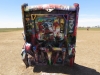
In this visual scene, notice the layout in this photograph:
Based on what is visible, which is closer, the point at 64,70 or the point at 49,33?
the point at 64,70

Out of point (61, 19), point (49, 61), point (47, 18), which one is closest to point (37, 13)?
point (47, 18)

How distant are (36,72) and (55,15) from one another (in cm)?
249

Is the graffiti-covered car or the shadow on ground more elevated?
the graffiti-covered car

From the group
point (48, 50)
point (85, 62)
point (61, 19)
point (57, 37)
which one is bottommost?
point (85, 62)

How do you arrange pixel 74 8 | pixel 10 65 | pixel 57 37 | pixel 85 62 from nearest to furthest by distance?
pixel 74 8, pixel 57 37, pixel 10 65, pixel 85 62

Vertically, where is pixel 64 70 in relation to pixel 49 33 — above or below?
below

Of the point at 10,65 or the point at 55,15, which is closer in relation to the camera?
the point at 55,15

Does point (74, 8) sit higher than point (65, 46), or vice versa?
point (74, 8)

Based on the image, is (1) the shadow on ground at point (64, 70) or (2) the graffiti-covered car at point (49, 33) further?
(1) the shadow on ground at point (64, 70)

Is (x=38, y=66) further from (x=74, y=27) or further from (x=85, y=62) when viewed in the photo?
(x=85, y=62)

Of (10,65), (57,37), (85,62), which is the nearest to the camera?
(57,37)

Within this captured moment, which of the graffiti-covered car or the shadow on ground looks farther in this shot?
the shadow on ground

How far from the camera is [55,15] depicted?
772 cm

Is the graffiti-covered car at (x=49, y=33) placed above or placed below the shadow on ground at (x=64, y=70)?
above
